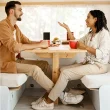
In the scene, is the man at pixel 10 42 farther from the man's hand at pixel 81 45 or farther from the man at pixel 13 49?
the man's hand at pixel 81 45

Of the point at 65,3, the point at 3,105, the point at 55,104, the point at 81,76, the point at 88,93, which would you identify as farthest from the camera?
the point at 65,3

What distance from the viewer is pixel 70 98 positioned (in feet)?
7.64

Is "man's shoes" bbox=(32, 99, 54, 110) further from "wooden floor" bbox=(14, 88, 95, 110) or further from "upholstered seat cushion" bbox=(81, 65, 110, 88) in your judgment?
"upholstered seat cushion" bbox=(81, 65, 110, 88)

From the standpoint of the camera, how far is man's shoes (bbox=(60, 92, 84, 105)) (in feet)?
7.59

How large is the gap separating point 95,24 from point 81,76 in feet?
1.89

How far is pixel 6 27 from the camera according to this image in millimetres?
2168

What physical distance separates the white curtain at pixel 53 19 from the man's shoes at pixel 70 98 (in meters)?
1.35

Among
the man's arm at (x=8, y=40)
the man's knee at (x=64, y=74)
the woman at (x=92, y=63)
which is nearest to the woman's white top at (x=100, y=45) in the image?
the woman at (x=92, y=63)

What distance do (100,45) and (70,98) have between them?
63cm

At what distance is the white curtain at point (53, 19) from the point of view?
3.45 meters

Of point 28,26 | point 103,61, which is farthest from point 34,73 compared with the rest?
point 28,26

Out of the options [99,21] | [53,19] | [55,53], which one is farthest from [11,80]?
[53,19]

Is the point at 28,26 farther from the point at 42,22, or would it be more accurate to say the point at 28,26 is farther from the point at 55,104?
the point at 55,104

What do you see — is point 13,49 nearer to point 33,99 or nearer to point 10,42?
point 10,42
